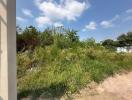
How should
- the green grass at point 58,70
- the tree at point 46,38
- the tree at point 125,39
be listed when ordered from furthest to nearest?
1. the tree at point 125,39
2. the tree at point 46,38
3. the green grass at point 58,70

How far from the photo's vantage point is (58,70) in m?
5.25

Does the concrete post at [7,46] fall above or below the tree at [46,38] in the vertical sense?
below

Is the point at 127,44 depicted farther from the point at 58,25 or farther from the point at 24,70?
the point at 24,70

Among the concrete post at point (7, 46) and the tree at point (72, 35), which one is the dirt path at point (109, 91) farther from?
the tree at point (72, 35)

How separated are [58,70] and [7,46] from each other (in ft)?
10.5

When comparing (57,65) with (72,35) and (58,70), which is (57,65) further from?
(72,35)

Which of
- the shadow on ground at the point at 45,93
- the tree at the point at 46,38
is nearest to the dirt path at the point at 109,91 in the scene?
the shadow on ground at the point at 45,93

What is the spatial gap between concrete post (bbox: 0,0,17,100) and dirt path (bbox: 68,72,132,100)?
2.18 meters

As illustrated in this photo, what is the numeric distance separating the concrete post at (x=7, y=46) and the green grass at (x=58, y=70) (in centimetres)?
206

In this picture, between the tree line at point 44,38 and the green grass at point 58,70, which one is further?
the tree line at point 44,38

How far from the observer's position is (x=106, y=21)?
909 cm

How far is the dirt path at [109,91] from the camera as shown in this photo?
4184mm

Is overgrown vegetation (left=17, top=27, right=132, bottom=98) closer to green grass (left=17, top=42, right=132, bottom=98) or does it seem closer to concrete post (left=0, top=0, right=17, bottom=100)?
green grass (left=17, top=42, right=132, bottom=98)

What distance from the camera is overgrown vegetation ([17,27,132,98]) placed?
4.52 m
